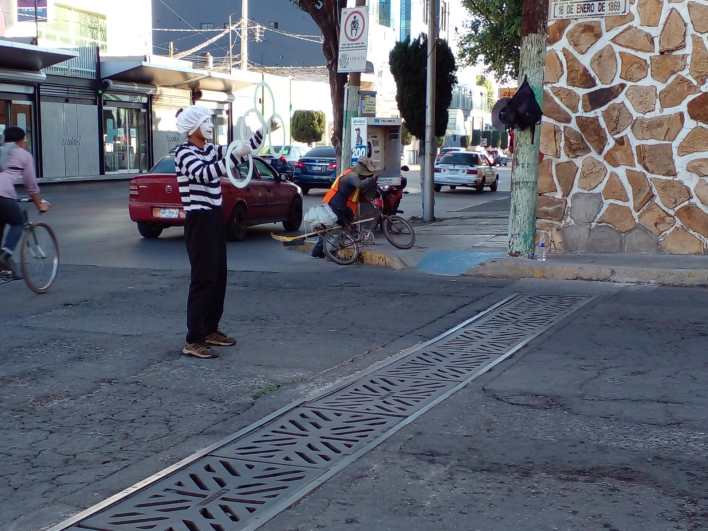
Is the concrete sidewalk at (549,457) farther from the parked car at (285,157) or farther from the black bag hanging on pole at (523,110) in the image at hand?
the parked car at (285,157)

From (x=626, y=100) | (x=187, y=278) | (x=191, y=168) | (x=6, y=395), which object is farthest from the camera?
(x=626, y=100)

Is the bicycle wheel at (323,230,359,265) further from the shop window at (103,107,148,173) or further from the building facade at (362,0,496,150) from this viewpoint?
the building facade at (362,0,496,150)

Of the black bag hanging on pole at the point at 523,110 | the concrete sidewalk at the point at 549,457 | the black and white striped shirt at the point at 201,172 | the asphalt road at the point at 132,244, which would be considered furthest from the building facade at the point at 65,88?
the concrete sidewalk at the point at 549,457

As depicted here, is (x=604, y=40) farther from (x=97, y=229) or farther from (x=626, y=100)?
(x=97, y=229)

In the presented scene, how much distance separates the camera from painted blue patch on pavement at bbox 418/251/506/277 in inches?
508

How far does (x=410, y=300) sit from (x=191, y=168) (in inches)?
147

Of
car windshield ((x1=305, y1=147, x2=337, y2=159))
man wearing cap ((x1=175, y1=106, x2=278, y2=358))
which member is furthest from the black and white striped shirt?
car windshield ((x1=305, y1=147, x2=337, y2=159))

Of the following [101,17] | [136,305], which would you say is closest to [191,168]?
[136,305]

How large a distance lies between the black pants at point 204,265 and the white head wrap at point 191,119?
652 mm

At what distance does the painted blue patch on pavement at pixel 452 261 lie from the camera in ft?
42.4

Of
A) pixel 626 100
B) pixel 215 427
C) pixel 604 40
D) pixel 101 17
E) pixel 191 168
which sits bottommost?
pixel 215 427

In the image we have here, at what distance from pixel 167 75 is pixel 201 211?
3342 centimetres

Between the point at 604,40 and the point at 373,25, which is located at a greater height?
the point at 373,25

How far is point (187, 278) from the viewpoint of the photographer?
12234mm
